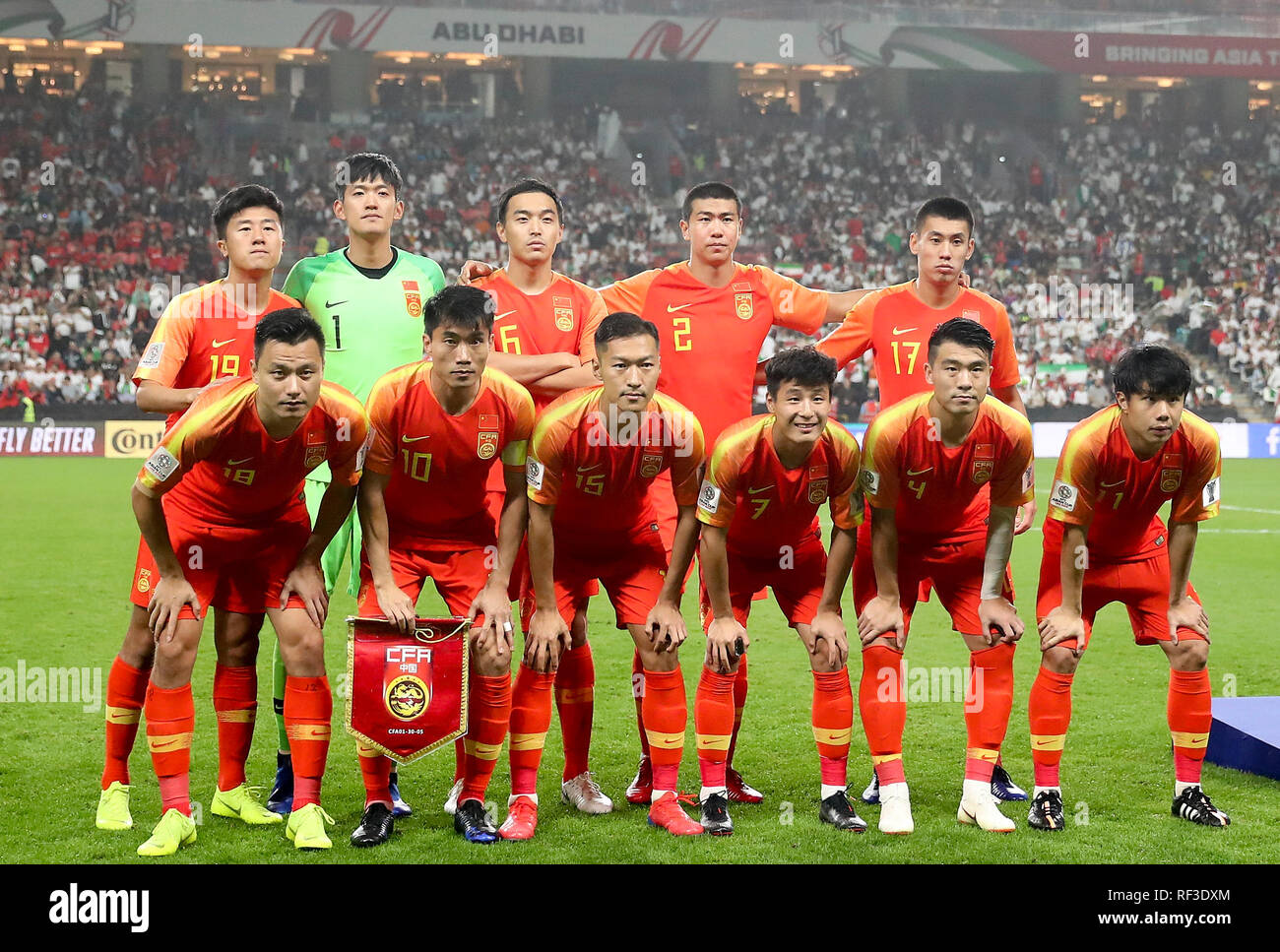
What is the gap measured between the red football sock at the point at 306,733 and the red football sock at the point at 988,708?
233 centimetres

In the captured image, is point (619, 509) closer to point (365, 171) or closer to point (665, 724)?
point (665, 724)

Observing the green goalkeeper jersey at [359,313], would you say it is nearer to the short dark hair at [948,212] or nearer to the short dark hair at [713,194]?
the short dark hair at [713,194]

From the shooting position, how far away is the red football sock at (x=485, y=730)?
4492 mm

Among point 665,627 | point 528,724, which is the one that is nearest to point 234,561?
point 528,724

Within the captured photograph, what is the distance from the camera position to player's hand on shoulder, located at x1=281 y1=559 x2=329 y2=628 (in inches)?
173

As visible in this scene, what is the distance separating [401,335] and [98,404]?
17717mm

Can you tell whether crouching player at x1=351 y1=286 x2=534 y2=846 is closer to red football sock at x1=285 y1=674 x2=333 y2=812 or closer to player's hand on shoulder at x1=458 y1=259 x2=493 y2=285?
red football sock at x1=285 y1=674 x2=333 y2=812

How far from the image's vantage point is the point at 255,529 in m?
4.46

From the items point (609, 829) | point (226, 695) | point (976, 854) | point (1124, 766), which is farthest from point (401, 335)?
point (1124, 766)

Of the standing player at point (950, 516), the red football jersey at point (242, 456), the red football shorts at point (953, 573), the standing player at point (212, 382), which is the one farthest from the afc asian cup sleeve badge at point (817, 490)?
the standing player at point (212, 382)

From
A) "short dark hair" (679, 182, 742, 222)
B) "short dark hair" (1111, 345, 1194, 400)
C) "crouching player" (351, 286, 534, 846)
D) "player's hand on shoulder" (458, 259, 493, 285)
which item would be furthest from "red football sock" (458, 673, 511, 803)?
"short dark hair" (1111, 345, 1194, 400)

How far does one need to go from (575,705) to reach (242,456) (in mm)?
1600

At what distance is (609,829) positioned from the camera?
178 inches

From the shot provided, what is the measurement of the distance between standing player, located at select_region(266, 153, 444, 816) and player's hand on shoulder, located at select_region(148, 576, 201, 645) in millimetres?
866
